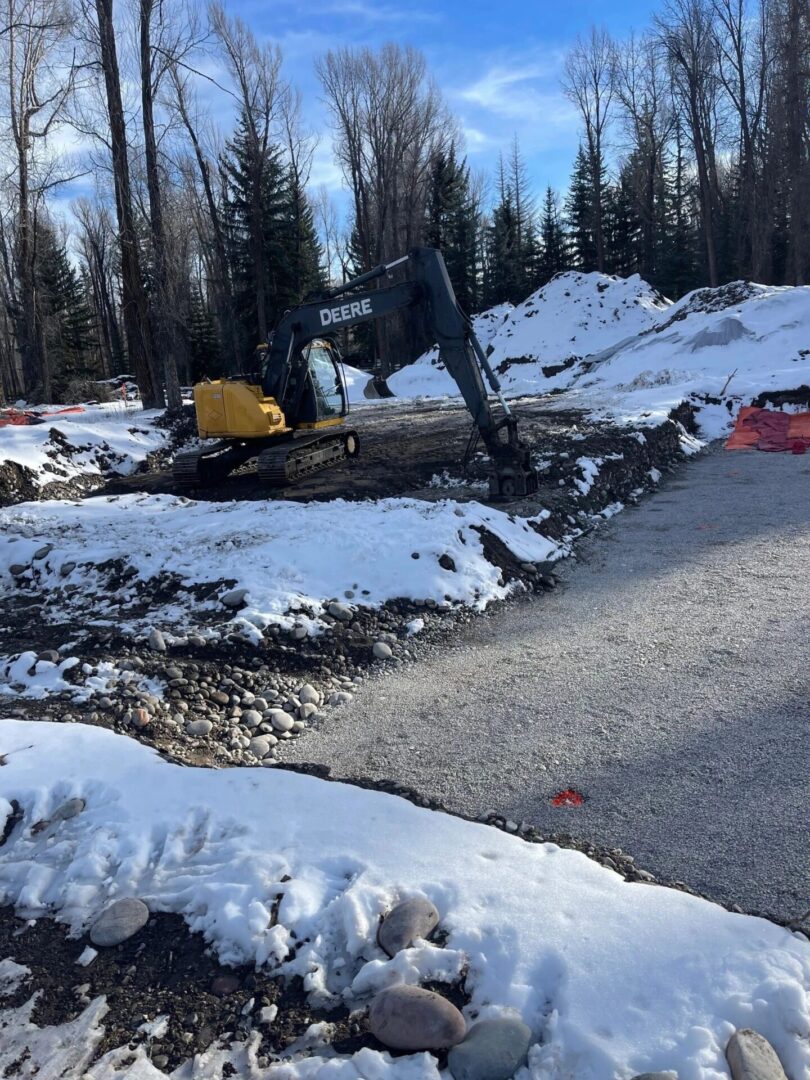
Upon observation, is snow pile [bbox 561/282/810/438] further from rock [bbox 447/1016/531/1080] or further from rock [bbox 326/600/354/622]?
rock [bbox 447/1016/531/1080]

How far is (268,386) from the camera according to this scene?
12.3 metres

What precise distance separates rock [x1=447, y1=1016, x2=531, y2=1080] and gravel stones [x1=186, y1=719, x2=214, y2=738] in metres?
2.91

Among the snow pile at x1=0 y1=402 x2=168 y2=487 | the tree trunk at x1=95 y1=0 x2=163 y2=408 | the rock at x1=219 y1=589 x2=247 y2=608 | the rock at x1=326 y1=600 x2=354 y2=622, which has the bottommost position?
the rock at x1=326 y1=600 x2=354 y2=622

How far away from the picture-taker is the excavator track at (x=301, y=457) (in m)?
11.5

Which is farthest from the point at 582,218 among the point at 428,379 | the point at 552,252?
the point at 428,379

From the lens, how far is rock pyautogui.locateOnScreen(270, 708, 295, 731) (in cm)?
507

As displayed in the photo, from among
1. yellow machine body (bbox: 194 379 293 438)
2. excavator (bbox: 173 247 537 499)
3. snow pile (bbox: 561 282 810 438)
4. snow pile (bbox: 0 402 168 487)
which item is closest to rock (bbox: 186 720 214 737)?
excavator (bbox: 173 247 537 499)

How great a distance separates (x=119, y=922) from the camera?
3.01 meters

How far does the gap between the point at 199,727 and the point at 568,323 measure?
3247cm

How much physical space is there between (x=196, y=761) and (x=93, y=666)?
53.4 inches

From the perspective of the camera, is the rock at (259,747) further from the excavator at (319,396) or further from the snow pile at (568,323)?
the snow pile at (568,323)

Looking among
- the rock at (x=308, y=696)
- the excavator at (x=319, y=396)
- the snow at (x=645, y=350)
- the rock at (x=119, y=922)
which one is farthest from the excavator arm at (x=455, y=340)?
the rock at (x=119, y=922)

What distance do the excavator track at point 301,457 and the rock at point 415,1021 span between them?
941 cm

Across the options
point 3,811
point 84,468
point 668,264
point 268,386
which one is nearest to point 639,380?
point 268,386
